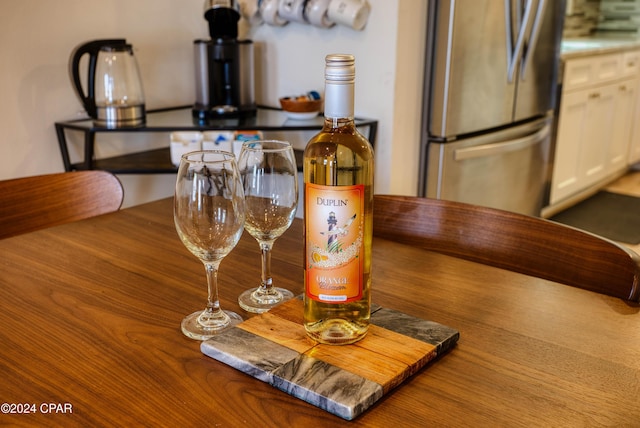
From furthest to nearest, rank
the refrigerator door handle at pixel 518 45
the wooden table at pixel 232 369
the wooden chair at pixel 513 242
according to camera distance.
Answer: the refrigerator door handle at pixel 518 45
the wooden chair at pixel 513 242
the wooden table at pixel 232 369

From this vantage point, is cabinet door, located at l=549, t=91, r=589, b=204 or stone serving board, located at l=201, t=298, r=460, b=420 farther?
cabinet door, located at l=549, t=91, r=589, b=204

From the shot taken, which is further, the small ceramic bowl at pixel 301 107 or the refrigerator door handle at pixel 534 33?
the refrigerator door handle at pixel 534 33

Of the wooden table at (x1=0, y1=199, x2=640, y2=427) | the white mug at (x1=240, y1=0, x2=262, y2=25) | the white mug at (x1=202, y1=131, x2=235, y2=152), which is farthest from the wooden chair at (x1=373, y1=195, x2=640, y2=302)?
the white mug at (x1=240, y1=0, x2=262, y2=25)

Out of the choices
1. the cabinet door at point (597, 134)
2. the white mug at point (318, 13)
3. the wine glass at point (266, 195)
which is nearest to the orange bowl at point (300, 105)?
the white mug at point (318, 13)

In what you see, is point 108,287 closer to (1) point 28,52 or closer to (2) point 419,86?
(1) point 28,52

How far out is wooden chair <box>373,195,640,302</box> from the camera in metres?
0.99

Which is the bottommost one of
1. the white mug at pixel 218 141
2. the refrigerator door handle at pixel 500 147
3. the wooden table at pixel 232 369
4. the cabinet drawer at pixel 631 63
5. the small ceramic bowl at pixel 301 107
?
the refrigerator door handle at pixel 500 147

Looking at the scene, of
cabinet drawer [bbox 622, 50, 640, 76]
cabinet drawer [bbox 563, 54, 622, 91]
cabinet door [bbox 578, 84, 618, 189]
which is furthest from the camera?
cabinet drawer [bbox 622, 50, 640, 76]

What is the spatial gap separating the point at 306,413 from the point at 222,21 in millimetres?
1886

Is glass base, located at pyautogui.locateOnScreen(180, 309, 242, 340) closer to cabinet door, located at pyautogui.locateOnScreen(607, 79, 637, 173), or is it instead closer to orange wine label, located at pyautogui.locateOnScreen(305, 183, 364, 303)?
orange wine label, located at pyautogui.locateOnScreen(305, 183, 364, 303)

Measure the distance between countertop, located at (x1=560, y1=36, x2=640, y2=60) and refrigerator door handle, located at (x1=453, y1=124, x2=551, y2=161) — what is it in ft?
1.77

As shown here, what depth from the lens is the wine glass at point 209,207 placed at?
0.76 metres

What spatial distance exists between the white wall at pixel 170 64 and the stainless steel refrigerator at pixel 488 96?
2.7 inches

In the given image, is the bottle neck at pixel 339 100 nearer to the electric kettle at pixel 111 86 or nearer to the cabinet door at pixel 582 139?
the electric kettle at pixel 111 86
